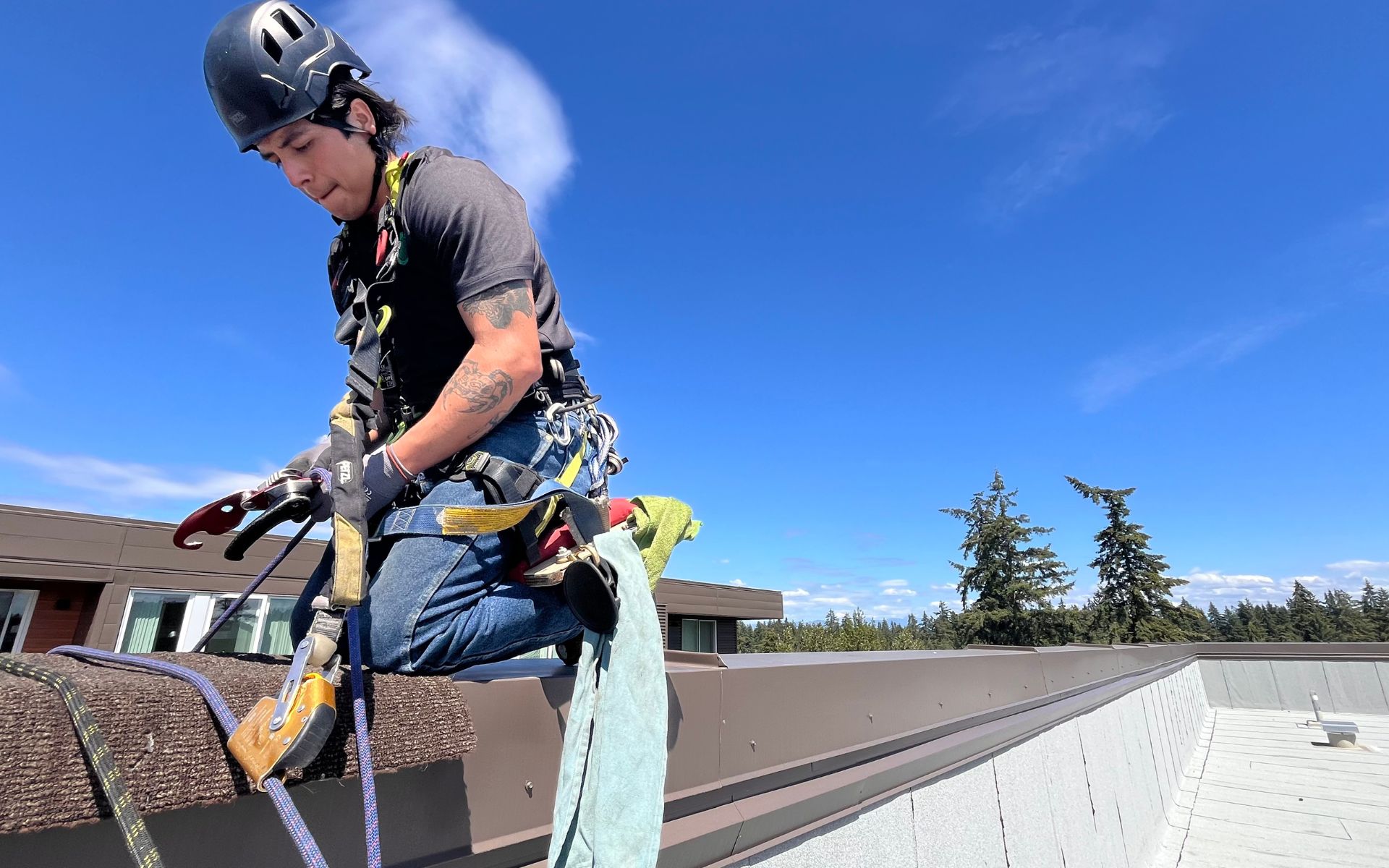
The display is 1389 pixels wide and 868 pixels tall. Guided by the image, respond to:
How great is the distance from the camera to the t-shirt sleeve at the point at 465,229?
5.14 ft

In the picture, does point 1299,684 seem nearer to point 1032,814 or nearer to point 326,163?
point 1032,814

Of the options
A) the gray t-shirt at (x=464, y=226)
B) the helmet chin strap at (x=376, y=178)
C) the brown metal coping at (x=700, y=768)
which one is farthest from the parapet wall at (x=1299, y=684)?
the helmet chin strap at (x=376, y=178)

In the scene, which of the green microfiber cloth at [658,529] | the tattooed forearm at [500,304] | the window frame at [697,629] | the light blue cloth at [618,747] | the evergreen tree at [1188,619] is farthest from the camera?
the evergreen tree at [1188,619]

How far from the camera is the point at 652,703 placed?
4.79 feet

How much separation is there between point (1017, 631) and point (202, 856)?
5093cm

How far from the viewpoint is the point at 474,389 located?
1.49 m

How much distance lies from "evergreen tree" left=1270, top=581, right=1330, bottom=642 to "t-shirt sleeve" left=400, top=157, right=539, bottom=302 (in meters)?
99.7

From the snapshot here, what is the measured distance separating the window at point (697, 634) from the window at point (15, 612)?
15.1 meters

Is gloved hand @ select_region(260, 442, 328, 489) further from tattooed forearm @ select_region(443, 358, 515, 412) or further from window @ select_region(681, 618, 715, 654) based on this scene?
window @ select_region(681, 618, 715, 654)

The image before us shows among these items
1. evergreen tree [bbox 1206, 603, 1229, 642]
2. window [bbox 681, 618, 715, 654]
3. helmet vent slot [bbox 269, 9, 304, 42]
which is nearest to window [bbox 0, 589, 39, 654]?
helmet vent slot [bbox 269, 9, 304, 42]

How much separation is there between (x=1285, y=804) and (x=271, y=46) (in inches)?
576

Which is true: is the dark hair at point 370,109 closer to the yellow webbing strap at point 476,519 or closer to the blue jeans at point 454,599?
the blue jeans at point 454,599

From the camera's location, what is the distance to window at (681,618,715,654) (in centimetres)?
2148

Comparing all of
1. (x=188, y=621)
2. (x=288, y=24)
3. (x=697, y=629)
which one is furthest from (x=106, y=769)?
(x=697, y=629)
